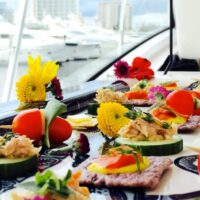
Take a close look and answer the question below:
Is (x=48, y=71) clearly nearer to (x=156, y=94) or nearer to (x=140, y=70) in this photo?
(x=156, y=94)

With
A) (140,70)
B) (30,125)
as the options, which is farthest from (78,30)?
(30,125)

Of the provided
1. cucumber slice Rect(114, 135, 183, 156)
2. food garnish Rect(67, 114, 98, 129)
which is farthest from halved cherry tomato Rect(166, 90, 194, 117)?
cucumber slice Rect(114, 135, 183, 156)

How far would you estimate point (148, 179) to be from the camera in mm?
1127

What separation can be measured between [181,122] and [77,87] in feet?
2.97

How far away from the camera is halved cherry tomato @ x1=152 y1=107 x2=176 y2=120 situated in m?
1.77

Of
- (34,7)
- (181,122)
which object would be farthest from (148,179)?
(34,7)

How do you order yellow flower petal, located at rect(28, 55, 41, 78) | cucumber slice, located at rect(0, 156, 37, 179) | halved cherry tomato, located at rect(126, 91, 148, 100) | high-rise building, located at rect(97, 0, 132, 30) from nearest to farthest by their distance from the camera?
cucumber slice, located at rect(0, 156, 37, 179), yellow flower petal, located at rect(28, 55, 41, 78), halved cherry tomato, located at rect(126, 91, 148, 100), high-rise building, located at rect(97, 0, 132, 30)

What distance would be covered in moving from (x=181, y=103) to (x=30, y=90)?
0.54 metres

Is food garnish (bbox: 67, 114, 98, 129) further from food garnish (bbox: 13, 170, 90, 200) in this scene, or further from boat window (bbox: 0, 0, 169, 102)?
boat window (bbox: 0, 0, 169, 102)

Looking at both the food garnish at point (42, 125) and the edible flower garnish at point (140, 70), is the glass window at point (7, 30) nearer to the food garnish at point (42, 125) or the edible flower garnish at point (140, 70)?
the edible flower garnish at point (140, 70)

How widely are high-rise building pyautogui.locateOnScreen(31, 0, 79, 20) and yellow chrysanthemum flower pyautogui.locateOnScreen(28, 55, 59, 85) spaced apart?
3.15 meters

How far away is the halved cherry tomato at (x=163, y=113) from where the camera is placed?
5.82 feet

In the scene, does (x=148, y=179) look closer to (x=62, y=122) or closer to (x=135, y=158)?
(x=135, y=158)

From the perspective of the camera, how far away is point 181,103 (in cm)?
185
